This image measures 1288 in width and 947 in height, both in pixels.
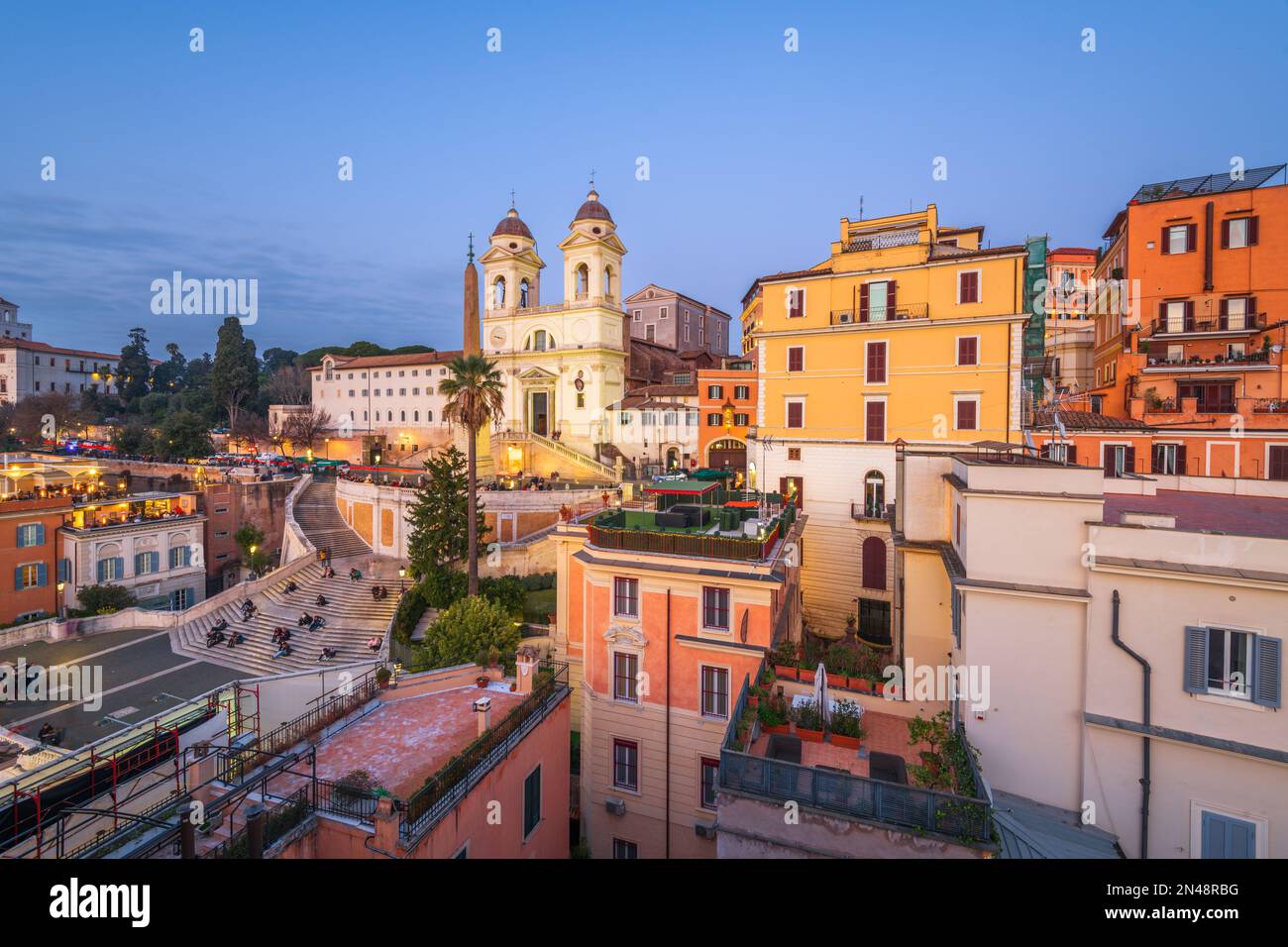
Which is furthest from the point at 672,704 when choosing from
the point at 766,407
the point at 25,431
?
the point at 25,431

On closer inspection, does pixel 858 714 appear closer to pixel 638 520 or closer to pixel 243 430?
pixel 638 520

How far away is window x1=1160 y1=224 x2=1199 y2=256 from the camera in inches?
1097

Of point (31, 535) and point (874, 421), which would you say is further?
point (31, 535)

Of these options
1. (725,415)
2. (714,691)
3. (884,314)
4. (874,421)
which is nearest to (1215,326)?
(884,314)

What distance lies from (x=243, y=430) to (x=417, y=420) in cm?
2153

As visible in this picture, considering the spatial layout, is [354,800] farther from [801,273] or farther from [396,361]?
[396,361]

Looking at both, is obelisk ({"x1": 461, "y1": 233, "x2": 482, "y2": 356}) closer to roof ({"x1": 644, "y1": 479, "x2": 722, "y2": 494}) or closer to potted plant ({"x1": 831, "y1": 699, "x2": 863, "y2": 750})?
roof ({"x1": 644, "y1": 479, "x2": 722, "y2": 494})

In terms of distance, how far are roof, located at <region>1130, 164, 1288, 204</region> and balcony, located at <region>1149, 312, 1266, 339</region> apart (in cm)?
578

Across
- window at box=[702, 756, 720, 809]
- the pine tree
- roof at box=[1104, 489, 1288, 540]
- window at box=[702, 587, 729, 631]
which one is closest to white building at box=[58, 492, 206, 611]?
the pine tree

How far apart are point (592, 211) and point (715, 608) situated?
4637 centimetres

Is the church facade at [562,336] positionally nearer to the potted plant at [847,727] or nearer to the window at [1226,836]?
the potted plant at [847,727]

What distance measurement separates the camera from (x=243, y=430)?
7000 cm

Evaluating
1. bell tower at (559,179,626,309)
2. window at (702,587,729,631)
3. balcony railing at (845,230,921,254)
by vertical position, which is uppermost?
bell tower at (559,179,626,309)

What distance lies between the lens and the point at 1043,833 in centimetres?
880
